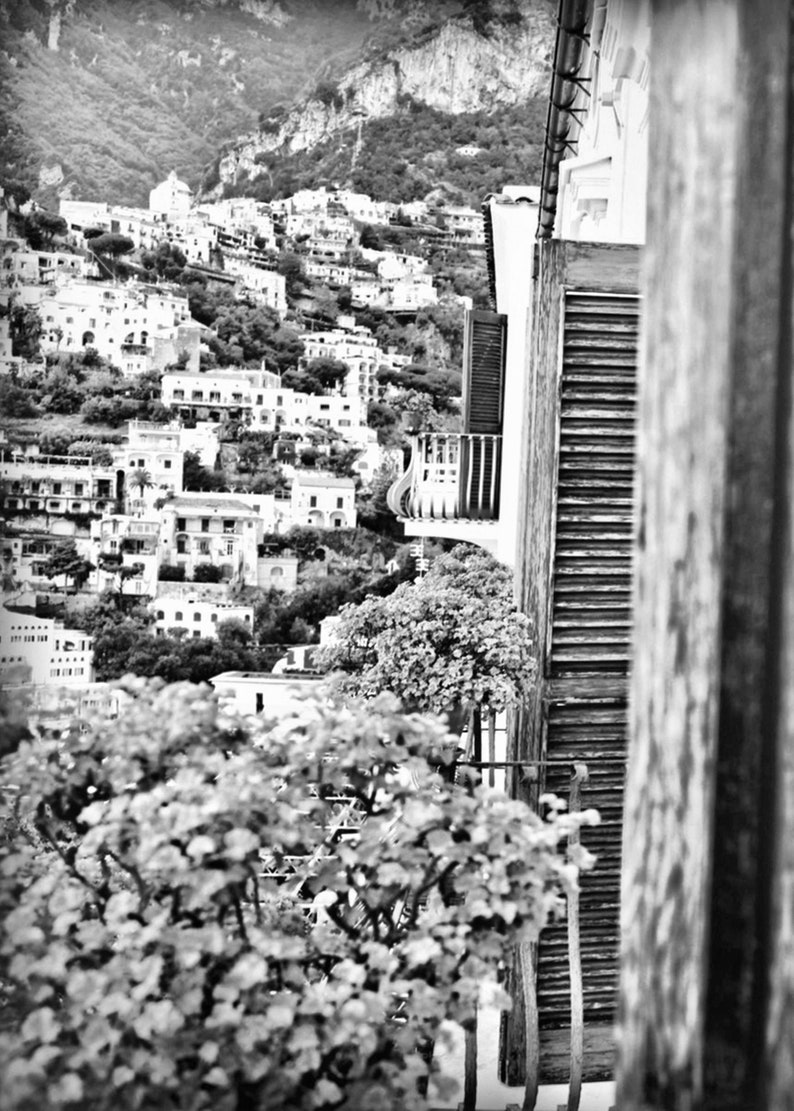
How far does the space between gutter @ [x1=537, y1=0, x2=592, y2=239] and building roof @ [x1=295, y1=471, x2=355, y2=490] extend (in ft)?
84.3

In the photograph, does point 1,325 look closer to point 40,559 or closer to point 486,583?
point 40,559

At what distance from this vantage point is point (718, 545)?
84cm

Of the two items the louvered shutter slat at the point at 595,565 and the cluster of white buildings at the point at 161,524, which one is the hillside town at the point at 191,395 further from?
the louvered shutter slat at the point at 595,565

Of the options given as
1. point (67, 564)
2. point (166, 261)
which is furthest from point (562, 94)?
point (166, 261)

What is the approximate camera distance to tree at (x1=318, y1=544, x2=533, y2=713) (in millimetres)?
2201

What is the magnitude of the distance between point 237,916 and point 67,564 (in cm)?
2992

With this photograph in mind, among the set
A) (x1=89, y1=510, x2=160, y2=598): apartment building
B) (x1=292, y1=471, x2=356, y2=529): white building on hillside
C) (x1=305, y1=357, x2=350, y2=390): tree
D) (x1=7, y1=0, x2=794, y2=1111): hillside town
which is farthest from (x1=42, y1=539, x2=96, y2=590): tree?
(x1=7, y1=0, x2=794, y2=1111): hillside town

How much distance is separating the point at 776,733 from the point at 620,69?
260 centimetres

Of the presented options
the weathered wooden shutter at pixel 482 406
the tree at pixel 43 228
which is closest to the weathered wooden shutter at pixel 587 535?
the weathered wooden shutter at pixel 482 406

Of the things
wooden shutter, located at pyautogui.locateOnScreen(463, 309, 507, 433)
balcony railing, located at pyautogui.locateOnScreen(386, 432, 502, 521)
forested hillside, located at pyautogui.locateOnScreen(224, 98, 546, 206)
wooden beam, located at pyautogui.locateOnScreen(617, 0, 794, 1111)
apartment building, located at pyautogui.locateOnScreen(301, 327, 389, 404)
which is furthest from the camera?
apartment building, located at pyautogui.locateOnScreen(301, 327, 389, 404)

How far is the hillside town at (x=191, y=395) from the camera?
30.7 m

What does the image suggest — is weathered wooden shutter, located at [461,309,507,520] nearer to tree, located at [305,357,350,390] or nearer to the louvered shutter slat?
the louvered shutter slat

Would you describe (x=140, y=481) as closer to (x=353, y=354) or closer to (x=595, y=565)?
(x=353, y=354)

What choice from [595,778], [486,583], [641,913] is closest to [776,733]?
[641,913]
